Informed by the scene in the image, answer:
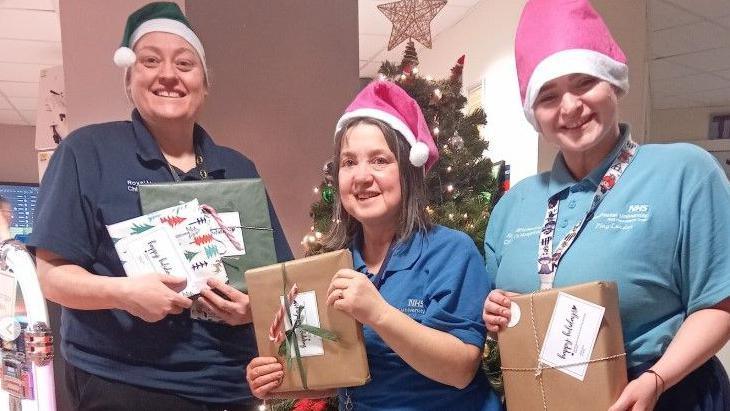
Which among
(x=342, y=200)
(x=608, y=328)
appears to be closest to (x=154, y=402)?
(x=342, y=200)

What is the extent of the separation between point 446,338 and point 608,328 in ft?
0.97

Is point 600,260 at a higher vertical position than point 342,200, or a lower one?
lower

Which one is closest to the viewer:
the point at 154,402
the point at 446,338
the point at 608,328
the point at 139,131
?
the point at 608,328

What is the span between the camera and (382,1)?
4.35 m

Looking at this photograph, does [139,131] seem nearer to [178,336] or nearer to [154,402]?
[178,336]

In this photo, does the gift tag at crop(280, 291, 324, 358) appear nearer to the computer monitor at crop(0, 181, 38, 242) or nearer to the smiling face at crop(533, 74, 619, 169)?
the smiling face at crop(533, 74, 619, 169)

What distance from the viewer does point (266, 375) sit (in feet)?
3.97

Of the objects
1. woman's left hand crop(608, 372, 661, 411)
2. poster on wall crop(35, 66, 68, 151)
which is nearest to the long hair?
woman's left hand crop(608, 372, 661, 411)

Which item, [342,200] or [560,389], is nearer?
[560,389]

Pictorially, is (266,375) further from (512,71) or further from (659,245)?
(512,71)

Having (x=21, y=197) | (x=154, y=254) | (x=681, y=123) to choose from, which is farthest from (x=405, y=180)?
(x=681, y=123)

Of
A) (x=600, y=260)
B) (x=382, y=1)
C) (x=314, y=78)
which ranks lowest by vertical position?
(x=600, y=260)

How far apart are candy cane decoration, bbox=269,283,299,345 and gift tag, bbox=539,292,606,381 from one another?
0.50 metres

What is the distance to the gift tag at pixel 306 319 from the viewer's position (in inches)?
45.7
